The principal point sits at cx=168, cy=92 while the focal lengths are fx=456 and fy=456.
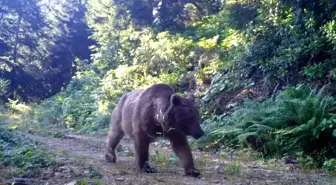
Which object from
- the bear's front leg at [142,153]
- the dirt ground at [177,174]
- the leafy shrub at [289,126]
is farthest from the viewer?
the leafy shrub at [289,126]

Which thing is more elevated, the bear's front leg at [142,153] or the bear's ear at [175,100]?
the bear's ear at [175,100]

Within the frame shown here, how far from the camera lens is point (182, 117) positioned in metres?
7.05

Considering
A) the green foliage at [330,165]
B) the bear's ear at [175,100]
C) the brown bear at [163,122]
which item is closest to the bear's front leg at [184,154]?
the brown bear at [163,122]

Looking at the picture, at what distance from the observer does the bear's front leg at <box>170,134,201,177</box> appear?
7447 mm

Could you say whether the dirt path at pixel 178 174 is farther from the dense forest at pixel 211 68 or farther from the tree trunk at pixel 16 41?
the tree trunk at pixel 16 41

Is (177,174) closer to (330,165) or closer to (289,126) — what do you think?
(330,165)

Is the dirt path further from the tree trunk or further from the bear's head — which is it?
the tree trunk

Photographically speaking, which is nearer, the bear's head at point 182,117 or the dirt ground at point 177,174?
the dirt ground at point 177,174

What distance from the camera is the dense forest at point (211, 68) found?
31.6ft

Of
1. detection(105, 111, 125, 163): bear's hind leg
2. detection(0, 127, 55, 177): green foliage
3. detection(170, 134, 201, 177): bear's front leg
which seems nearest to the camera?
detection(0, 127, 55, 177): green foliage

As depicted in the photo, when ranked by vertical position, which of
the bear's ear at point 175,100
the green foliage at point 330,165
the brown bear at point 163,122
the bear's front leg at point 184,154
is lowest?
the green foliage at point 330,165

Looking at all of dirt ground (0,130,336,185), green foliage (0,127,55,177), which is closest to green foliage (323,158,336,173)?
dirt ground (0,130,336,185)

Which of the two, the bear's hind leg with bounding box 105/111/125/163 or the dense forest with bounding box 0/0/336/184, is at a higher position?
the dense forest with bounding box 0/0/336/184

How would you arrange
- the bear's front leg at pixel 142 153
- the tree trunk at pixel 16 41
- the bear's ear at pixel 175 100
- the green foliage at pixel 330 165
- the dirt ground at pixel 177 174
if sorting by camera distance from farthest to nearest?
1. the tree trunk at pixel 16 41
2. the green foliage at pixel 330 165
3. the bear's front leg at pixel 142 153
4. the bear's ear at pixel 175 100
5. the dirt ground at pixel 177 174
